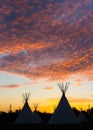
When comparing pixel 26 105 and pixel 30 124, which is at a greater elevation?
pixel 26 105

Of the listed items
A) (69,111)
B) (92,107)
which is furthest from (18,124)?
(92,107)

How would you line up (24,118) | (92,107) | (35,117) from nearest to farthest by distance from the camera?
(24,118) < (35,117) < (92,107)

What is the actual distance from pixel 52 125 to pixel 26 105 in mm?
4853

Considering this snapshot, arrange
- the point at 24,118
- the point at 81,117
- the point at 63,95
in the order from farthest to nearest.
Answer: the point at 81,117
the point at 24,118
the point at 63,95

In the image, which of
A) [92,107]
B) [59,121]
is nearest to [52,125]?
[59,121]

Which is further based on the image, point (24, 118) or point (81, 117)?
point (81, 117)

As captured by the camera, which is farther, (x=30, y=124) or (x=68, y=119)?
(x=30, y=124)

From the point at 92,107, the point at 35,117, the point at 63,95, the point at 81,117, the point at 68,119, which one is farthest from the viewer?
the point at 92,107

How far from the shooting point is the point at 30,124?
32.2 meters

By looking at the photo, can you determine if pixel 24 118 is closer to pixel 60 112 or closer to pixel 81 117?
pixel 60 112

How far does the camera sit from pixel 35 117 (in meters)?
33.8

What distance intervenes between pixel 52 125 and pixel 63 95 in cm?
292

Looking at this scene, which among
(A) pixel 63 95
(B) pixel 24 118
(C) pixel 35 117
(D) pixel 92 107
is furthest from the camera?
A: (D) pixel 92 107

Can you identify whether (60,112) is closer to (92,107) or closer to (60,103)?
(60,103)
